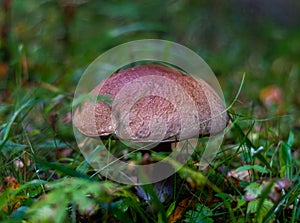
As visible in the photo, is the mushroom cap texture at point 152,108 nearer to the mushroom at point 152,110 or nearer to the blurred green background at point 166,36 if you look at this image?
the mushroom at point 152,110

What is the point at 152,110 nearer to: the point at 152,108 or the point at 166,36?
the point at 152,108

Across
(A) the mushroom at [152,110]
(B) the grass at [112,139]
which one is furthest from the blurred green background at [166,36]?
(A) the mushroom at [152,110]

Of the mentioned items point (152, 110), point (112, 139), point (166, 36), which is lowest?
point (166, 36)

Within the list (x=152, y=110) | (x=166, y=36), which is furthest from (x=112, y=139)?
(x=166, y=36)

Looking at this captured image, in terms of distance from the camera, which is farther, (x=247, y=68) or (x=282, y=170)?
(x=247, y=68)

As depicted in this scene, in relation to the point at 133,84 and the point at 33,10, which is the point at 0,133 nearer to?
the point at 133,84

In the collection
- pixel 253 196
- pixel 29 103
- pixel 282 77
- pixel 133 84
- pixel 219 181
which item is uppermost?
pixel 133 84

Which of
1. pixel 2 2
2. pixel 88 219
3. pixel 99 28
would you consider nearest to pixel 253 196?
pixel 88 219

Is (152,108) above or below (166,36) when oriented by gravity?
above
